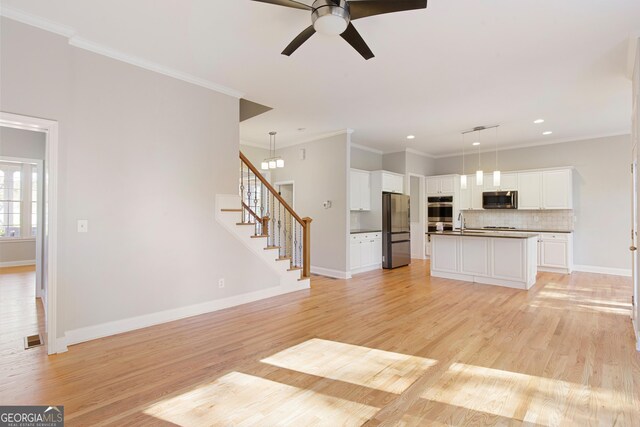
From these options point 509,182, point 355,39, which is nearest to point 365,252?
point 509,182

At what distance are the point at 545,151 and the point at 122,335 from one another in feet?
29.1

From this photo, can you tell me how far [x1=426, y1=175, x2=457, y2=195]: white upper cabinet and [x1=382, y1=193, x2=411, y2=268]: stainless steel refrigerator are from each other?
155cm

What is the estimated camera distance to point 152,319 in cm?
356

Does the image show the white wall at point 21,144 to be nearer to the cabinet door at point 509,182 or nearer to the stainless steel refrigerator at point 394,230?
the stainless steel refrigerator at point 394,230

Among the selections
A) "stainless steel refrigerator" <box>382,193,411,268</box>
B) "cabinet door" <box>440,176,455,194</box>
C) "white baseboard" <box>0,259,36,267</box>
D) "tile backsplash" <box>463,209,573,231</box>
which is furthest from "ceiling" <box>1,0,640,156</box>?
"white baseboard" <box>0,259,36,267</box>

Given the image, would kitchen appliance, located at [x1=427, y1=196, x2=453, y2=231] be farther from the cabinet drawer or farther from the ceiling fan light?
the ceiling fan light

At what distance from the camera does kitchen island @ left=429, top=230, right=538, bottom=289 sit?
530 centimetres

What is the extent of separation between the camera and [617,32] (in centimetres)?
295

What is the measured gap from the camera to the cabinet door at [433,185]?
8617 millimetres

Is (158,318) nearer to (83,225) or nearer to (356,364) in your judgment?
(83,225)

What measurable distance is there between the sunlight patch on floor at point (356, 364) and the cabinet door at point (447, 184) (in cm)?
648

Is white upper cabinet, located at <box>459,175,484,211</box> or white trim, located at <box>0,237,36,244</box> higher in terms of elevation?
white upper cabinet, located at <box>459,175,484,211</box>

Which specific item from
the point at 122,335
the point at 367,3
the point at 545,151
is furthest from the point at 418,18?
the point at 545,151

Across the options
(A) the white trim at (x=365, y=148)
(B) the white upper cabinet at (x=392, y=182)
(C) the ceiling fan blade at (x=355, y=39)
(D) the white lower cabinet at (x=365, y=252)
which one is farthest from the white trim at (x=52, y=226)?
(B) the white upper cabinet at (x=392, y=182)
